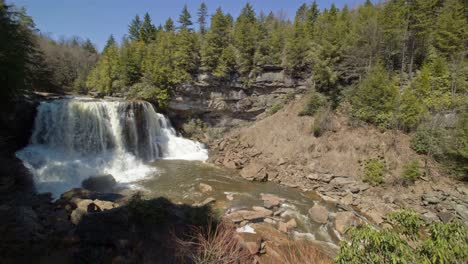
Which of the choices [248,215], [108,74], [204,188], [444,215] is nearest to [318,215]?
[248,215]

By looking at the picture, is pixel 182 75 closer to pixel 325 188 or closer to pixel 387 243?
pixel 325 188

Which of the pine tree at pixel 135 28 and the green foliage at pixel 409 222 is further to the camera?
the pine tree at pixel 135 28

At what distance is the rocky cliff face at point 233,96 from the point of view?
2659 centimetres

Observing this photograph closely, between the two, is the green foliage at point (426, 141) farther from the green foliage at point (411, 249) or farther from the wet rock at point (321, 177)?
the green foliage at point (411, 249)

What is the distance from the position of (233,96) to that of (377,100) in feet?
49.5

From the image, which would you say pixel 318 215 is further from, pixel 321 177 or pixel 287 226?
pixel 321 177

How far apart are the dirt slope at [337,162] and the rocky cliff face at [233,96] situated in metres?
2.72

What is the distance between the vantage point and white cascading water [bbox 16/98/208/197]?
576 inches

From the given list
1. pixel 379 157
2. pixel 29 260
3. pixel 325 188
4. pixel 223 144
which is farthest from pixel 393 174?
pixel 29 260

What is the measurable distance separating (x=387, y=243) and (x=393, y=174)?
15333mm

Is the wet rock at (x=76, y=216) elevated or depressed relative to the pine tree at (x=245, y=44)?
depressed

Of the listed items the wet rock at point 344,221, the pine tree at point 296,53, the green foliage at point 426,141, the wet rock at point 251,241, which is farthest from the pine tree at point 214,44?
the wet rock at point 251,241

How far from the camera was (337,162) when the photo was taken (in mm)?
17844

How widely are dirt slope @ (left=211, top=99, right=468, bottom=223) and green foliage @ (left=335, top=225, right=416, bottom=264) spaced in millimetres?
11470
